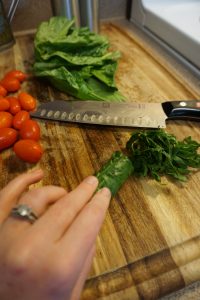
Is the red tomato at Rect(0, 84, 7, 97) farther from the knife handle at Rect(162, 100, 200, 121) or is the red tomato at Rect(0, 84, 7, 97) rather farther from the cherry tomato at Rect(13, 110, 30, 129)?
the knife handle at Rect(162, 100, 200, 121)

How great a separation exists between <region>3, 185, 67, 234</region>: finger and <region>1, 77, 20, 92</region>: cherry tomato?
0.69 metres

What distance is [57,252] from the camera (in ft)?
1.14

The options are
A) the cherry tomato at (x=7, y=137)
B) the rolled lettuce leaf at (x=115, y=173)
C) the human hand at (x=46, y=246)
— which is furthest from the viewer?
the cherry tomato at (x=7, y=137)

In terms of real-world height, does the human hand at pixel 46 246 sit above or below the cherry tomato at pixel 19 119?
below

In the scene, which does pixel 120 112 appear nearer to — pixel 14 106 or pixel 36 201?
pixel 14 106

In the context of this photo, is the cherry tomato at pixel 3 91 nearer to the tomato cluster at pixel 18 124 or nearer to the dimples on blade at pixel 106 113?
the tomato cluster at pixel 18 124

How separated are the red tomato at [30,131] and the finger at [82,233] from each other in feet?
1.40

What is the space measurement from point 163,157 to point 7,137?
0.47 meters

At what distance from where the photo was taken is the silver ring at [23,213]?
39 cm

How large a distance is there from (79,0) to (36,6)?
13.1 inches

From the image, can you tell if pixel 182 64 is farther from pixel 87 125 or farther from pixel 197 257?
pixel 197 257

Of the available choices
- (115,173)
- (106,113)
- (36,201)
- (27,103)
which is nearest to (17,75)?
(27,103)

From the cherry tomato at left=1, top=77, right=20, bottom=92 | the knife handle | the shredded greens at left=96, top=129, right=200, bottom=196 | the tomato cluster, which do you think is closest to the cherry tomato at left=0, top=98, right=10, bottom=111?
the tomato cluster

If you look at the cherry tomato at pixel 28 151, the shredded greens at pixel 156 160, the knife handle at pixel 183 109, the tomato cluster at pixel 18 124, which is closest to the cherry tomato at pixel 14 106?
the tomato cluster at pixel 18 124
